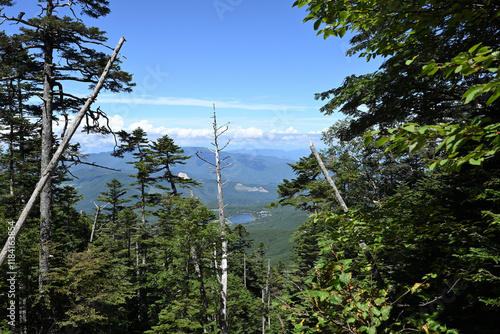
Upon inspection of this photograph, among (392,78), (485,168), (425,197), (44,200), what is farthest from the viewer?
(425,197)

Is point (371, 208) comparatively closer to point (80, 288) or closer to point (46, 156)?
point (46, 156)

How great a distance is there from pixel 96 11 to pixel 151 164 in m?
14.8

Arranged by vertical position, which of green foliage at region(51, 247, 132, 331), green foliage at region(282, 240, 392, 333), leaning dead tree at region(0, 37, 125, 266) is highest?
leaning dead tree at region(0, 37, 125, 266)

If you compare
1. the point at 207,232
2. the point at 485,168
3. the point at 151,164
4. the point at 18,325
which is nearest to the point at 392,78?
the point at 485,168

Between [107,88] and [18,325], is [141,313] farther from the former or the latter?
[107,88]

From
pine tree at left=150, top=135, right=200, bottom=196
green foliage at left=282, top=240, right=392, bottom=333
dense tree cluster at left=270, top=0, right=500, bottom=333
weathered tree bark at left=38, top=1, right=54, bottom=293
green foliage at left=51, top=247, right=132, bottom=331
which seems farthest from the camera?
pine tree at left=150, top=135, right=200, bottom=196

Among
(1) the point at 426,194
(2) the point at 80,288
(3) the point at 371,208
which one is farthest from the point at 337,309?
(2) the point at 80,288

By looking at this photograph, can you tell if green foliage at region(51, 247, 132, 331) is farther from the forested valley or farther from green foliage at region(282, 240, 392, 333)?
green foliage at region(282, 240, 392, 333)

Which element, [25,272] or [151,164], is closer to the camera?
[25,272]

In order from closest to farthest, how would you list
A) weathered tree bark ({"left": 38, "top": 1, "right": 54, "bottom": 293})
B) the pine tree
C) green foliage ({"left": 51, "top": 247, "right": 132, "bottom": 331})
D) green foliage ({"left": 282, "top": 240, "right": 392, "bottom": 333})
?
1. green foliage ({"left": 282, "top": 240, "right": 392, "bottom": 333})
2. weathered tree bark ({"left": 38, "top": 1, "right": 54, "bottom": 293})
3. green foliage ({"left": 51, "top": 247, "right": 132, "bottom": 331})
4. the pine tree

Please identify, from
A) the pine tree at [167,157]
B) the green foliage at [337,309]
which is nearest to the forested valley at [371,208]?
the green foliage at [337,309]

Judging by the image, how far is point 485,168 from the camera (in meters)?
5.49

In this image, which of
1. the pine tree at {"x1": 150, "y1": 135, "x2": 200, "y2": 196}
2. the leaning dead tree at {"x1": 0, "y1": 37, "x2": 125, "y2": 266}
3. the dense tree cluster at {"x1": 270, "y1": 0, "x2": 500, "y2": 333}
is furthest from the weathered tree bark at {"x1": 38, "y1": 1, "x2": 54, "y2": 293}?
the pine tree at {"x1": 150, "y1": 135, "x2": 200, "y2": 196}

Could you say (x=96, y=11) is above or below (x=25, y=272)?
above
